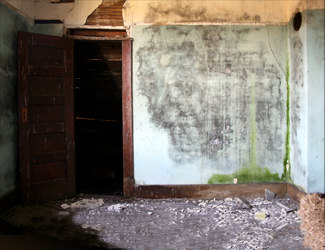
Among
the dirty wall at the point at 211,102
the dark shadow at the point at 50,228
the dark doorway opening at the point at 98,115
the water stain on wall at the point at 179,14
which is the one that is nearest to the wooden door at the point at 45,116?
the dark shadow at the point at 50,228

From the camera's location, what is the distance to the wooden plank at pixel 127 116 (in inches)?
181

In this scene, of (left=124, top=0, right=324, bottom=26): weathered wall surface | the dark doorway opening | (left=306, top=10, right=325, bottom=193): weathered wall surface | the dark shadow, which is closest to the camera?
the dark shadow

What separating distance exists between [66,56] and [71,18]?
50 cm

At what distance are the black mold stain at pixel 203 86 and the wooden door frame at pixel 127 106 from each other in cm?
15

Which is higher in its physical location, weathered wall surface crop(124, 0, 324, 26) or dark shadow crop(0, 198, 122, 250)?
weathered wall surface crop(124, 0, 324, 26)

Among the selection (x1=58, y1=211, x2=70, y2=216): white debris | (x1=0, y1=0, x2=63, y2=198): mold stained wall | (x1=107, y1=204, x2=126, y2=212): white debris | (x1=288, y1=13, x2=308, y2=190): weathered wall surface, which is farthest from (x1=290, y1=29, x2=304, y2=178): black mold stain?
(x1=0, y1=0, x2=63, y2=198): mold stained wall

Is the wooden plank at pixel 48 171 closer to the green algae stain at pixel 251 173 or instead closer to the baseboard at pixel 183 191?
the baseboard at pixel 183 191

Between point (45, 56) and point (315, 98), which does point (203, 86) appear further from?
point (45, 56)

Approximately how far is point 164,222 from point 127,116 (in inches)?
57.2

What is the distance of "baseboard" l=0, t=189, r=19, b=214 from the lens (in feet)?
12.9

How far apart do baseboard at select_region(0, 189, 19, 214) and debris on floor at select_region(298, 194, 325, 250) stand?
10.2 ft

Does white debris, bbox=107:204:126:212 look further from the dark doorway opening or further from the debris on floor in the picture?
the debris on floor

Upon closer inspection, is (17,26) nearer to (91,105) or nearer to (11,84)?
(11,84)

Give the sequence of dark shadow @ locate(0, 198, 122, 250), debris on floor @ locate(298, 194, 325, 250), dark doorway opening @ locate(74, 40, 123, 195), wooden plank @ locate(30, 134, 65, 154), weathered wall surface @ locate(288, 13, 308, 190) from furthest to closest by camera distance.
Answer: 1. dark doorway opening @ locate(74, 40, 123, 195)
2. wooden plank @ locate(30, 134, 65, 154)
3. weathered wall surface @ locate(288, 13, 308, 190)
4. dark shadow @ locate(0, 198, 122, 250)
5. debris on floor @ locate(298, 194, 325, 250)
